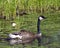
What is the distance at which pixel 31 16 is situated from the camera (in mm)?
11117

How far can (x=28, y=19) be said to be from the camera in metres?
10.7

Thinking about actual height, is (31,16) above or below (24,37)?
above

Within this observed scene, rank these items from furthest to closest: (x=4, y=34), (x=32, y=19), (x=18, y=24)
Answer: (x=32, y=19)
(x=18, y=24)
(x=4, y=34)

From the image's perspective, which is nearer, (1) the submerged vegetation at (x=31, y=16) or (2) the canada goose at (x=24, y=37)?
(2) the canada goose at (x=24, y=37)

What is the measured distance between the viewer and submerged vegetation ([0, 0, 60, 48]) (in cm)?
931

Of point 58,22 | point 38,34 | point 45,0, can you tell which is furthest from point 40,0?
point 38,34

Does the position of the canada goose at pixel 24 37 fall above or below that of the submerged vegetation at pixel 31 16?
below

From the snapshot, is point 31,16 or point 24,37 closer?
point 24,37

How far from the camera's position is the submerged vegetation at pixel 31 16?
9312mm

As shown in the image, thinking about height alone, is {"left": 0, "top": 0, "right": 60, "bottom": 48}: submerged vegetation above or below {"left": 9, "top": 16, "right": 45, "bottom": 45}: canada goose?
above

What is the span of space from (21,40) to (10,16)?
4.69 feet

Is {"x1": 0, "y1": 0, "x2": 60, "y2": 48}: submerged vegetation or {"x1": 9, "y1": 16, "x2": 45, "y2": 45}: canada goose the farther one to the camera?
{"x1": 0, "y1": 0, "x2": 60, "y2": 48}: submerged vegetation

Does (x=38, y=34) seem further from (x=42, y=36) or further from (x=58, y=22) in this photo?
(x=58, y=22)

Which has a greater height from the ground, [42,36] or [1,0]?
[1,0]
